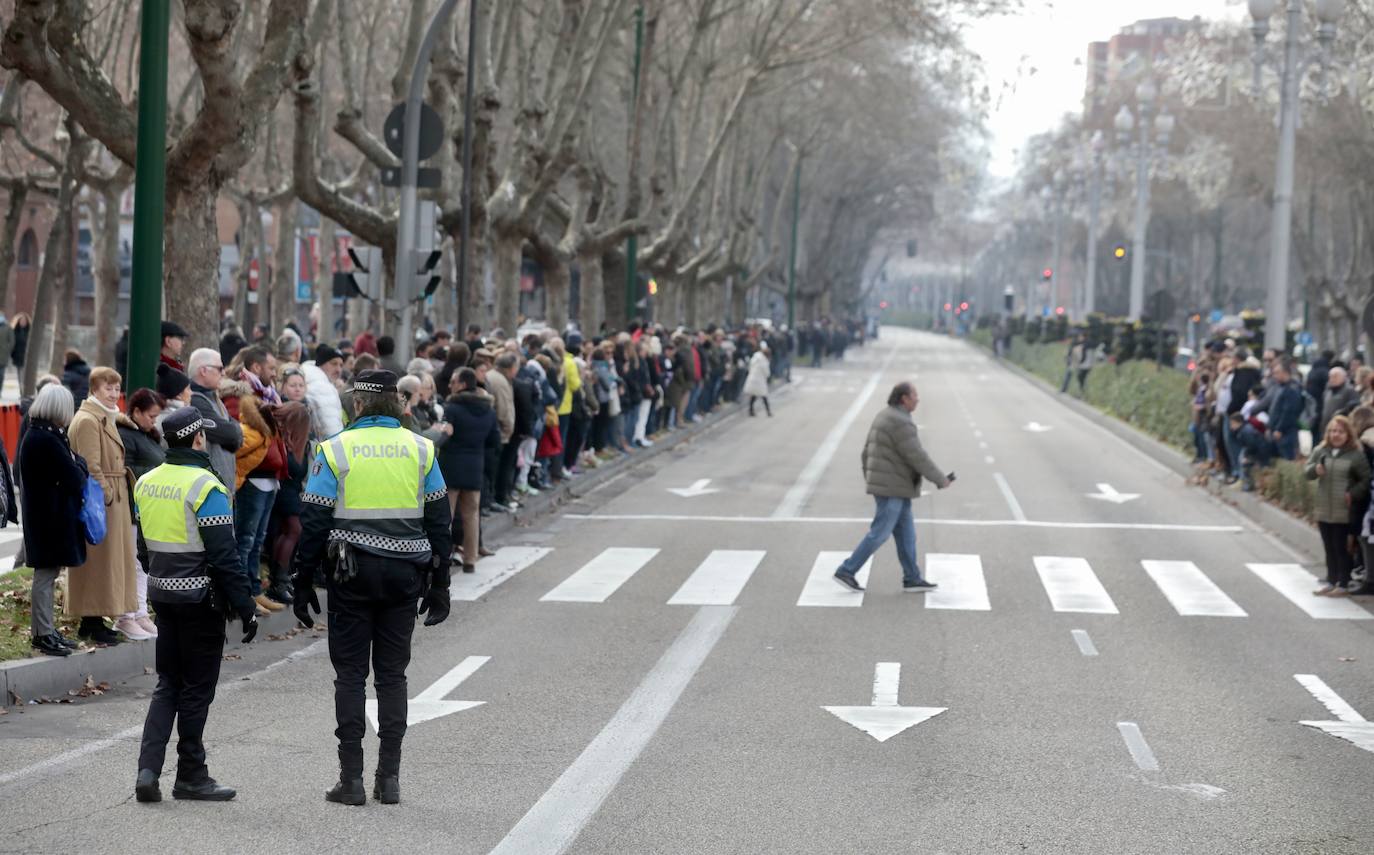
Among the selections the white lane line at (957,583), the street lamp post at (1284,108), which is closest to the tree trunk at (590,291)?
the street lamp post at (1284,108)

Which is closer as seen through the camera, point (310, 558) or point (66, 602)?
point (310, 558)

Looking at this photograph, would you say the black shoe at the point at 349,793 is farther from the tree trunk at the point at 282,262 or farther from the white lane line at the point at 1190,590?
the tree trunk at the point at 282,262

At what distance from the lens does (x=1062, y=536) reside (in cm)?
2042

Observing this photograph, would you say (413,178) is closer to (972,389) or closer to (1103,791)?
(1103,791)

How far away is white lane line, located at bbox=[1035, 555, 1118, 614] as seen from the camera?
49.9ft

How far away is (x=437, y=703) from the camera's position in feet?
35.3

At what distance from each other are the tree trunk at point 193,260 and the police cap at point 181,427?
8.56 m

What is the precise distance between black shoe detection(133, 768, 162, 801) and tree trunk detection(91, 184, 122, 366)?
75.4 ft

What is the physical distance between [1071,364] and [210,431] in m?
43.6

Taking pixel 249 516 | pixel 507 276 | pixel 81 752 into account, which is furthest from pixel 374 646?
pixel 507 276

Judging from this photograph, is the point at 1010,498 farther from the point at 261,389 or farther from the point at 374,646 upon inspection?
the point at 374,646

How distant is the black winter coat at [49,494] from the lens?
10.9m

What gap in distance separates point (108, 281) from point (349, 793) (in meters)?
25.2

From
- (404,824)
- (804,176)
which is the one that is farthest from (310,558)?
(804,176)
